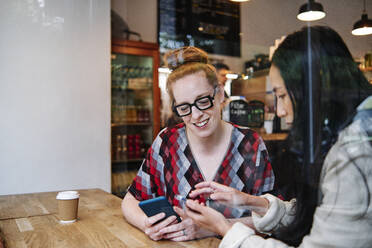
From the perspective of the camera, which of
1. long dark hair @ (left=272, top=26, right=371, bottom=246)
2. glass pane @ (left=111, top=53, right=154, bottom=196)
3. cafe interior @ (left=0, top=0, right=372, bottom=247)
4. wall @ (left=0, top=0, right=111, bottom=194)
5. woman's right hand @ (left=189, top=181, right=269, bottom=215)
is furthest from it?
glass pane @ (left=111, top=53, right=154, bottom=196)

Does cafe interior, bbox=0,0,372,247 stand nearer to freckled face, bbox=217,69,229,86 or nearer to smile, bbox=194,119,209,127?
freckled face, bbox=217,69,229,86

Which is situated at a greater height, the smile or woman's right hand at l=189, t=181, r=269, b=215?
the smile

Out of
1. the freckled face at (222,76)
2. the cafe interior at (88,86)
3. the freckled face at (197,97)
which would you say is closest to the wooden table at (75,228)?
the cafe interior at (88,86)

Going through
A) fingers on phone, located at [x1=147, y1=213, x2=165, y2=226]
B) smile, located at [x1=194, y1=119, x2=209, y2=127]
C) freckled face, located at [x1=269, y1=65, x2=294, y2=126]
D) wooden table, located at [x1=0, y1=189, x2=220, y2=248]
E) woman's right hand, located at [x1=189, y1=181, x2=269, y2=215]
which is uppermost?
freckled face, located at [x1=269, y1=65, x2=294, y2=126]

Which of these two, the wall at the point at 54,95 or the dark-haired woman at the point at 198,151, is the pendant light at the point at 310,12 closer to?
the dark-haired woman at the point at 198,151

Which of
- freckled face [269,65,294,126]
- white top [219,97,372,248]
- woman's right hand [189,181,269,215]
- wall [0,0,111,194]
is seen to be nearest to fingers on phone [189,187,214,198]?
woman's right hand [189,181,269,215]

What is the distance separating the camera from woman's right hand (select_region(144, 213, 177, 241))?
1.09 m

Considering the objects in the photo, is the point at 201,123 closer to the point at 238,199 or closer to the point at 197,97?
the point at 197,97

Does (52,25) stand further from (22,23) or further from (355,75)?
(355,75)

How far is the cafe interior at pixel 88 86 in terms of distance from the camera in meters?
1.63

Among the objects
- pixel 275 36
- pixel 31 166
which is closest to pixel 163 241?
pixel 275 36

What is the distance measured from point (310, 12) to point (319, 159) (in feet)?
1.43

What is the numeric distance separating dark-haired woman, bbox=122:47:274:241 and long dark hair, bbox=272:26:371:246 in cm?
17

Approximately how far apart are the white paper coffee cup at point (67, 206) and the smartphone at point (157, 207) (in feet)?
1.13
